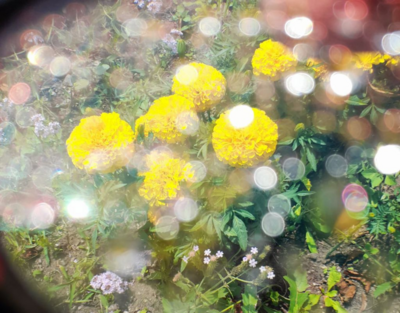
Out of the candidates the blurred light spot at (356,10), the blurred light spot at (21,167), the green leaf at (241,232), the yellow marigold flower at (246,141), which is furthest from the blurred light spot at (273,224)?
the blurred light spot at (21,167)

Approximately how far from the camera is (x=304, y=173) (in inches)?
83.5

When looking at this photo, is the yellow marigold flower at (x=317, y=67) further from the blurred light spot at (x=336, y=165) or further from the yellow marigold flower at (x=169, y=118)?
the yellow marigold flower at (x=169, y=118)

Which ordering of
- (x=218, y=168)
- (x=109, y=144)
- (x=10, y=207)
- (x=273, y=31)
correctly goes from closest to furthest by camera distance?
1. (x=109, y=144)
2. (x=218, y=168)
3. (x=273, y=31)
4. (x=10, y=207)

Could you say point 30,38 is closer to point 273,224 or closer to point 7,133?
point 7,133

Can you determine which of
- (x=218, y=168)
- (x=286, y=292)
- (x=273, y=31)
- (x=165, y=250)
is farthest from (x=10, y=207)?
(x=273, y=31)

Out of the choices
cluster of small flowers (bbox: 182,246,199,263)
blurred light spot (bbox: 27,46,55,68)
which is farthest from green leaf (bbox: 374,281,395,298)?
blurred light spot (bbox: 27,46,55,68)

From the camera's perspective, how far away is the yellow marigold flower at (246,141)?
161cm

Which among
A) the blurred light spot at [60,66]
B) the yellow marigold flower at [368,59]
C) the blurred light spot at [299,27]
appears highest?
the blurred light spot at [299,27]

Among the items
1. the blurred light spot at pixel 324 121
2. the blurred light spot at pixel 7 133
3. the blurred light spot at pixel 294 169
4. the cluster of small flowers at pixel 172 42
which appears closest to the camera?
the blurred light spot at pixel 294 169

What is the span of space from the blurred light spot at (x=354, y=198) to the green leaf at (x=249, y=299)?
2.98 feet

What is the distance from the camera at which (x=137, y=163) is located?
1.79 meters

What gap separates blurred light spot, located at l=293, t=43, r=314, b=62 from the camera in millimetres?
2043

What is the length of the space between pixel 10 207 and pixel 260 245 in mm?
2060

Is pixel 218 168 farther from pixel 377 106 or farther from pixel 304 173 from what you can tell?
pixel 377 106
